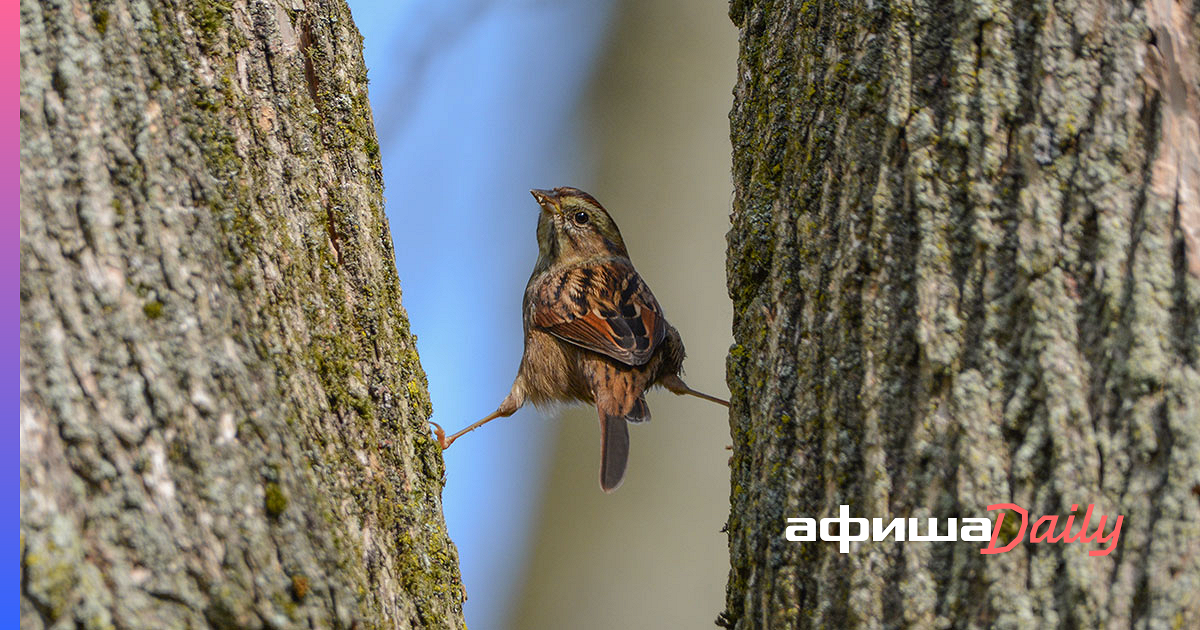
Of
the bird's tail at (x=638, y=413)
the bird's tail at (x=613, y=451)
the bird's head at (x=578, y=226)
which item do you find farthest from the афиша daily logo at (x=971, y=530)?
the bird's head at (x=578, y=226)

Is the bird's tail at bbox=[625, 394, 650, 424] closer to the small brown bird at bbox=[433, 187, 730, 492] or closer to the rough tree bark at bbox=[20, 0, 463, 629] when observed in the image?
the small brown bird at bbox=[433, 187, 730, 492]

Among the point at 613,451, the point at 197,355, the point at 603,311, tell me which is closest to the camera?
the point at 197,355

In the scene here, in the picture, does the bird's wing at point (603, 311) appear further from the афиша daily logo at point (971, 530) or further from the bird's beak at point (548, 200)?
the афиша daily logo at point (971, 530)

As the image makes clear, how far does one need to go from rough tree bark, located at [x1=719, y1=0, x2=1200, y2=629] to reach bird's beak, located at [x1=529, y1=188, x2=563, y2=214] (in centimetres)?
290

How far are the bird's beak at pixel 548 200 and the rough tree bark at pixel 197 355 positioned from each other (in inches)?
109

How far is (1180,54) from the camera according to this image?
5.33 feet

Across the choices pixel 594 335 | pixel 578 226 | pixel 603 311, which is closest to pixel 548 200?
pixel 578 226

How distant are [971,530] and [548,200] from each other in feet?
11.3

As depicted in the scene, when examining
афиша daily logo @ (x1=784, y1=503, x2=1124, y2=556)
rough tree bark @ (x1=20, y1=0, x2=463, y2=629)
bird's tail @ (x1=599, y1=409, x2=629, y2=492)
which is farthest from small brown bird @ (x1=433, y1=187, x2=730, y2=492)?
афиша daily logo @ (x1=784, y1=503, x2=1124, y2=556)

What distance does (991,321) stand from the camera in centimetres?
165

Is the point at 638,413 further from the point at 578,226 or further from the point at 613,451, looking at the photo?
the point at 578,226

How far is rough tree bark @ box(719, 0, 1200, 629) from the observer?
5.00 feet

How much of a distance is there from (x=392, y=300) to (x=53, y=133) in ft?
2.51

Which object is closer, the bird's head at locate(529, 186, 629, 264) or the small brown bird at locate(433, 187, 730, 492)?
the small brown bird at locate(433, 187, 730, 492)
